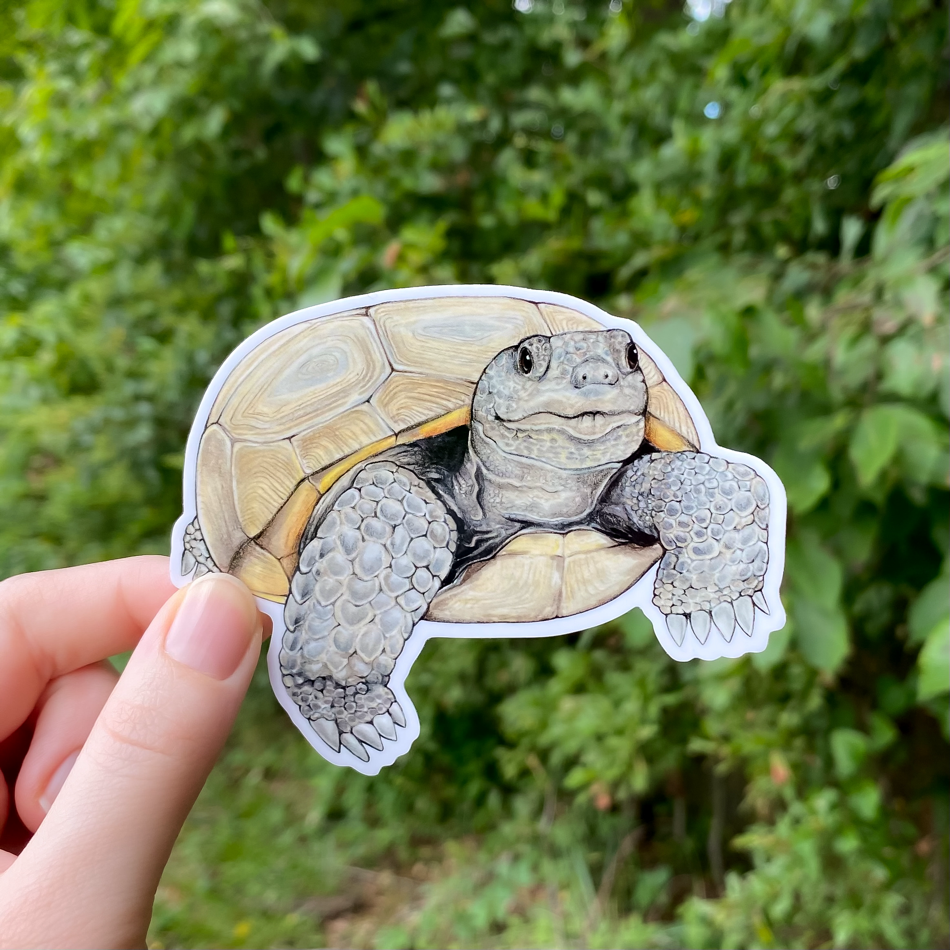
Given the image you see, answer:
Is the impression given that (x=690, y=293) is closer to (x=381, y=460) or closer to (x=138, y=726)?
(x=381, y=460)

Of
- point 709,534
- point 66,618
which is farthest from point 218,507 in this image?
point 709,534

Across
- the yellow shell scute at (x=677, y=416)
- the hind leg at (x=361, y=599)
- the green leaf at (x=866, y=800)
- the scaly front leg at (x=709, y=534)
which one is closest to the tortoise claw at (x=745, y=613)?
the scaly front leg at (x=709, y=534)

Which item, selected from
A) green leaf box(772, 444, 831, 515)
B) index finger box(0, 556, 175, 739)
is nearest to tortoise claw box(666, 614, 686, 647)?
green leaf box(772, 444, 831, 515)

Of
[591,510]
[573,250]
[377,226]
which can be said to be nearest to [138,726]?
[591,510]

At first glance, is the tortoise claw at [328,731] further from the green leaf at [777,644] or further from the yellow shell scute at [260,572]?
the green leaf at [777,644]

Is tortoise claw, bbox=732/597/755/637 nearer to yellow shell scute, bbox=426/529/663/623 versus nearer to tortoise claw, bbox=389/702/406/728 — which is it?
yellow shell scute, bbox=426/529/663/623

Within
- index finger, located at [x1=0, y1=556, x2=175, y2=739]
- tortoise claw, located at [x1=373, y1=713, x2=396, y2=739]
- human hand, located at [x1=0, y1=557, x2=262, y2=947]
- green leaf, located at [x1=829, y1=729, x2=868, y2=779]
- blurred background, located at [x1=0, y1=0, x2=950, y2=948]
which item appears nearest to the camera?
human hand, located at [x1=0, y1=557, x2=262, y2=947]

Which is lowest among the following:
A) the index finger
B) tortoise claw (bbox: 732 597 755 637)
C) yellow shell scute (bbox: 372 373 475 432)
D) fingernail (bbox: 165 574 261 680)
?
the index finger
